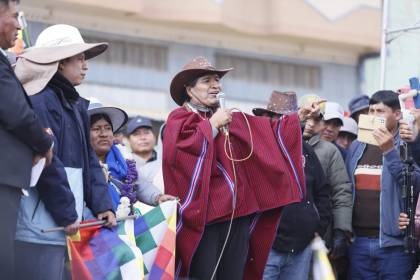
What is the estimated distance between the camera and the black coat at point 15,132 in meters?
5.70

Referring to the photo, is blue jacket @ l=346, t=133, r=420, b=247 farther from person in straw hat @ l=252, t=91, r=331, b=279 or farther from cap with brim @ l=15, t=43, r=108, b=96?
cap with brim @ l=15, t=43, r=108, b=96

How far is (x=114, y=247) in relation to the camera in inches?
264

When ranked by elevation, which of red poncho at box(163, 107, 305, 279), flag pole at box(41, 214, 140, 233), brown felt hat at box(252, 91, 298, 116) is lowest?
flag pole at box(41, 214, 140, 233)

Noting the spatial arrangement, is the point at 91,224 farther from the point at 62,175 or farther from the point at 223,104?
the point at 223,104

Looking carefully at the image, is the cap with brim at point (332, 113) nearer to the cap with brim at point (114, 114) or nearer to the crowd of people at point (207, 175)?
the crowd of people at point (207, 175)

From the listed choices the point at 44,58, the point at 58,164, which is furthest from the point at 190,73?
the point at 58,164

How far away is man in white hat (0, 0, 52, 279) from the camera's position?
5.69m

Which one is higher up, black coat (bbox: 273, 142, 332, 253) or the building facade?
the building facade

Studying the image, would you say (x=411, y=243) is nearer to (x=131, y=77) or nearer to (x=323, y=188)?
(x=323, y=188)

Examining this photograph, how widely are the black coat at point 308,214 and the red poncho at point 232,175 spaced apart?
599 millimetres

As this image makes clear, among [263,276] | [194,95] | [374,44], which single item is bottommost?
[263,276]

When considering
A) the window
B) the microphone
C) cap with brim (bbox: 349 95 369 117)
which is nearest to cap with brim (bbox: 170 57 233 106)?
the microphone

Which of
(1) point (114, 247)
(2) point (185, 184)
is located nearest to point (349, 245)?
(2) point (185, 184)

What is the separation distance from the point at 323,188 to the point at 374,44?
12.1m
